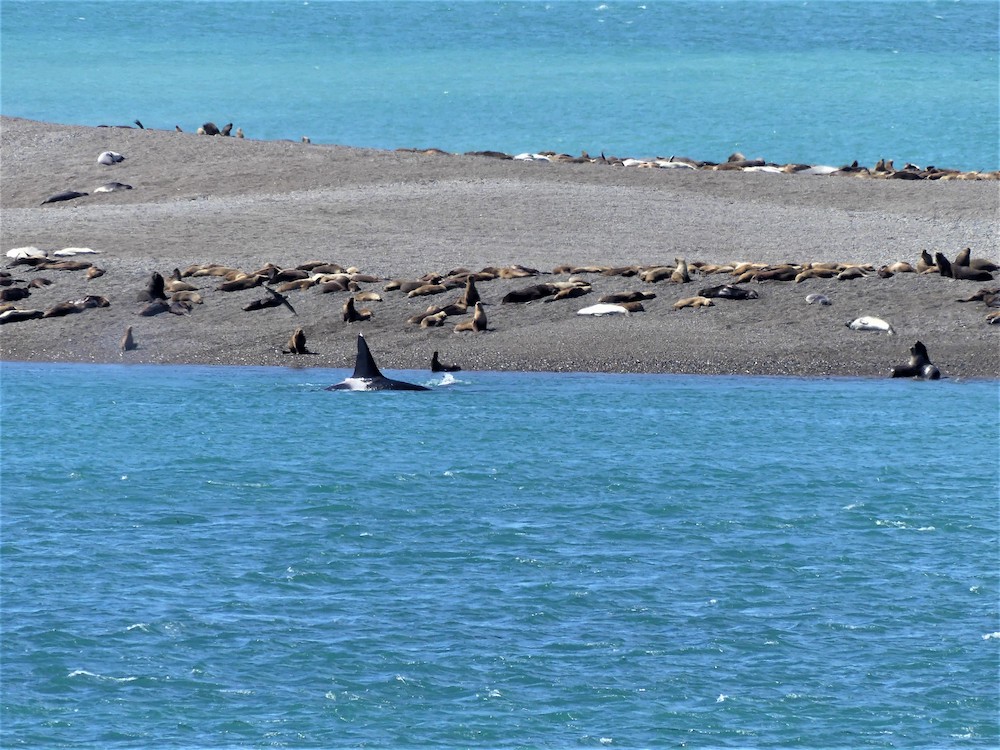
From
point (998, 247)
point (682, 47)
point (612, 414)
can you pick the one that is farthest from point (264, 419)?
point (682, 47)

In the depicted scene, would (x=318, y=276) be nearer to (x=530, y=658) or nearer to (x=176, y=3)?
(x=530, y=658)

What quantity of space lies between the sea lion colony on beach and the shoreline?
9 cm

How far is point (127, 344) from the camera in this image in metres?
23.5

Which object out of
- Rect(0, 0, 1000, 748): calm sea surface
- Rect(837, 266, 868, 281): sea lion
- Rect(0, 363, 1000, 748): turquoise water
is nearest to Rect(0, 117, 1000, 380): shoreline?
Rect(837, 266, 868, 281): sea lion

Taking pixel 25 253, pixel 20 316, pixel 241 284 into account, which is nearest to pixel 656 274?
pixel 241 284

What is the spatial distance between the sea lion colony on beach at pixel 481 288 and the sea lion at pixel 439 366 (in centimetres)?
109

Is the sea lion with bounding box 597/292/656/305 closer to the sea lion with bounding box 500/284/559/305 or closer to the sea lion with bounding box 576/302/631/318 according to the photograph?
the sea lion with bounding box 576/302/631/318

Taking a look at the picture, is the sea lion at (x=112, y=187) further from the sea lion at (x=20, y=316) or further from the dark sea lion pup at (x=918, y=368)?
the dark sea lion pup at (x=918, y=368)

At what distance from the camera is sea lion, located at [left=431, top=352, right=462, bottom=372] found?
21.6 metres

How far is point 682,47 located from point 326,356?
240ft

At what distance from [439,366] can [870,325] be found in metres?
6.02

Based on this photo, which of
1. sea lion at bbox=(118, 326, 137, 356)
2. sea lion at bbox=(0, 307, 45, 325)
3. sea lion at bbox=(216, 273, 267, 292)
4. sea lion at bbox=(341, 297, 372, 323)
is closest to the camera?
sea lion at bbox=(118, 326, 137, 356)

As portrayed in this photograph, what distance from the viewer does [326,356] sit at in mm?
22969

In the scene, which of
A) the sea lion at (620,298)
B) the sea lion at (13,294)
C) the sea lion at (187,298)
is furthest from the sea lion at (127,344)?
the sea lion at (620,298)
